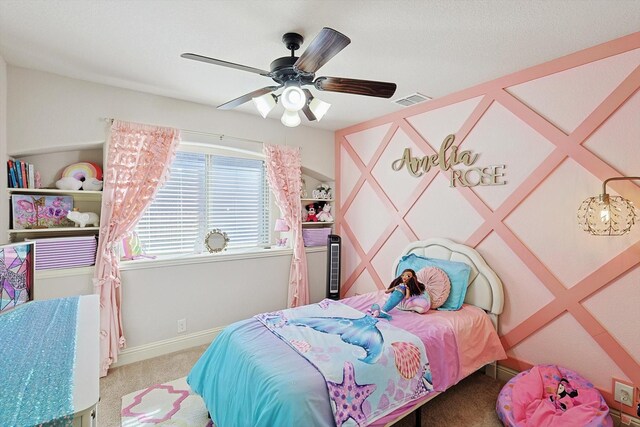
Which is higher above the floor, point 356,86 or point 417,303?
point 356,86

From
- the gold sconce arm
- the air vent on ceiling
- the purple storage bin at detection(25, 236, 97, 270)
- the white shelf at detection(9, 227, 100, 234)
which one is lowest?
the purple storage bin at detection(25, 236, 97, 270)

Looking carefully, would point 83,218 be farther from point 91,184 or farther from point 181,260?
point 181,260

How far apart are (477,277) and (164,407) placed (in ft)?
9.01

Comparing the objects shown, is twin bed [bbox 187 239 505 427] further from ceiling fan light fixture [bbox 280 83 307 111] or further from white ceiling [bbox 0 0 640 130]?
white ceiling [bbox 0 0 640 130]

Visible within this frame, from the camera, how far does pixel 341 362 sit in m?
1.67

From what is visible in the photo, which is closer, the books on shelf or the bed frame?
the books on shelf

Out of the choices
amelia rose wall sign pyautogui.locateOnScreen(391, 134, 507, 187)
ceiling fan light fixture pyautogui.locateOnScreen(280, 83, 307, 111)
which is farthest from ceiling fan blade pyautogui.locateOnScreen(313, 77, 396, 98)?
amelia rose wall sign pyautogui.locateOnScreen(391, 134, 507, 187)

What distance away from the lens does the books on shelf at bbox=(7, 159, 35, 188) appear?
2328 millimetres

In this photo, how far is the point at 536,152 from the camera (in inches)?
93.2

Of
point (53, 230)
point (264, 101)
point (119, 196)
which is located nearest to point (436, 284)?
point (264, 101)

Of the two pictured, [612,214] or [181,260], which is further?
[181,260]

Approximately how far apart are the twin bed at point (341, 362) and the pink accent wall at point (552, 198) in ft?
0.94

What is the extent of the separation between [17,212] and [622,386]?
15.2 ft

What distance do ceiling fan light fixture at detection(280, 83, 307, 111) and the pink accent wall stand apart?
1756 mm
